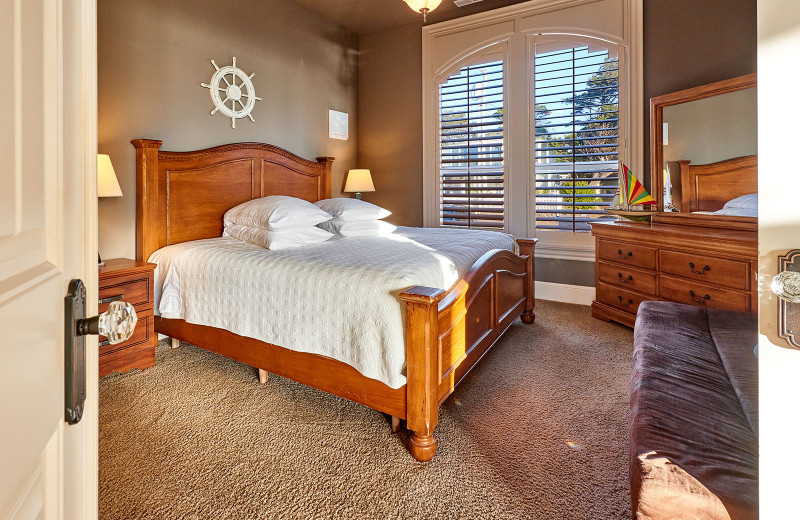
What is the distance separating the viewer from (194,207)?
3186mm

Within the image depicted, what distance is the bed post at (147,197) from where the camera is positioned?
9.43ft

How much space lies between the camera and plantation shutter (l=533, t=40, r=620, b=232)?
3.76m

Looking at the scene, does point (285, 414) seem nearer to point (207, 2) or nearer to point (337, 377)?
point (337, 377)

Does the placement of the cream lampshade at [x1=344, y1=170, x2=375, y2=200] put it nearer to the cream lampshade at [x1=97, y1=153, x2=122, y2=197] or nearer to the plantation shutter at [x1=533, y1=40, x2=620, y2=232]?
the plantation shutter at [x1=533, y1=40, x2=620, y2=232]

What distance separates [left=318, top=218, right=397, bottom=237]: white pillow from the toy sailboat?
76.0 inches

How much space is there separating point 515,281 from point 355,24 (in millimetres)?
3457

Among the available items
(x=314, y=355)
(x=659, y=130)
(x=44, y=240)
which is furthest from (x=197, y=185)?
(x=659, y=130)

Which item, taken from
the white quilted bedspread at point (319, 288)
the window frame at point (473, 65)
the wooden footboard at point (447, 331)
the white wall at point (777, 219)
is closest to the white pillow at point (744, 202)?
the wooden footboard at point (447, 331)

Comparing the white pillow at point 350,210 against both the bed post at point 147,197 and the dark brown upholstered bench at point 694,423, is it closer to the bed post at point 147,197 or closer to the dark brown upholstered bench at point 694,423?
the bed post at point 147,197

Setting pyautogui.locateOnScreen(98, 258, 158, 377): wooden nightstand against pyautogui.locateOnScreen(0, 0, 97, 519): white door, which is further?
pyautogui.locateOnScreen(98, 258, 158, 377): wooden nightstand

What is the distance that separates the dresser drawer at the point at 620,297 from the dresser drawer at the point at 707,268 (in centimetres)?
28

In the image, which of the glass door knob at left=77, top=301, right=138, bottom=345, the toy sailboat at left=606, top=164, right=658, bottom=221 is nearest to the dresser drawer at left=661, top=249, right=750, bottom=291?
the toy sailboat at left=606, top=164, right=658, bottom=221

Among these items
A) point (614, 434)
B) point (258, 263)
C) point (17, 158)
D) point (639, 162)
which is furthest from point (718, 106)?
point (17, 158)

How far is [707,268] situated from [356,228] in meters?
2.33
